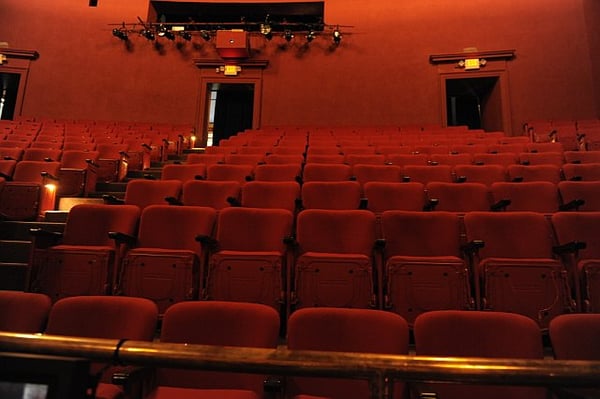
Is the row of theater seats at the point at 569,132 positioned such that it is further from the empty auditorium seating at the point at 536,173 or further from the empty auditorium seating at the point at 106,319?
the empty auditorium seating at the point at 106,319

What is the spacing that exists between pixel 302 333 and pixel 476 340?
221 millimetres

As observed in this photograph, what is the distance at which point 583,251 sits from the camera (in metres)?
0.81

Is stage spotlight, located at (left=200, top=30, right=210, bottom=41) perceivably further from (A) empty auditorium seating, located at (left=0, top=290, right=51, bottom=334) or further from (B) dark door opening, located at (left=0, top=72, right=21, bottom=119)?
(A) empty auditorium seating, located at (left=0, top=290, right=51, bottom=334)

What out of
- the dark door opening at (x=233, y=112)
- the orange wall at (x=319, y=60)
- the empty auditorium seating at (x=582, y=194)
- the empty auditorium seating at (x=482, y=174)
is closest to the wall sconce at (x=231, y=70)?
the orange wall at (x=319, y=60)

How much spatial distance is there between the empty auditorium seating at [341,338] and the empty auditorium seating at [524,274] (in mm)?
349

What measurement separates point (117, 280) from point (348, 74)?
9.20ft

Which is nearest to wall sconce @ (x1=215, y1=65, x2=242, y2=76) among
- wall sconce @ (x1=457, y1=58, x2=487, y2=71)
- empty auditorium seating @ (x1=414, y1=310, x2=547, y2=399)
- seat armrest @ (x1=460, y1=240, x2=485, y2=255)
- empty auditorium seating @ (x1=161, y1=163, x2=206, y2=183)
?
wall sconce @ (x1=457, y1=58, x2=487, y2=71)

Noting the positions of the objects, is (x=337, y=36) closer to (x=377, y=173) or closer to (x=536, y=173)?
(x=377, y=173)

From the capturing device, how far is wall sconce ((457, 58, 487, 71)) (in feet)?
9.79

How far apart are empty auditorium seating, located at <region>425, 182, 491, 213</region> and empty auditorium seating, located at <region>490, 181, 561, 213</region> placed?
0.04 meters

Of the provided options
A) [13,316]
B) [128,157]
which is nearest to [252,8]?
[128,157]

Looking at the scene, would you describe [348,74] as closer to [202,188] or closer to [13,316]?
[202,188]

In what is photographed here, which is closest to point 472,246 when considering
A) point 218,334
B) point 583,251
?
point 583,251

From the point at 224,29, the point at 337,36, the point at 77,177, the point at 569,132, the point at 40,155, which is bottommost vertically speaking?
the point at 77,177
